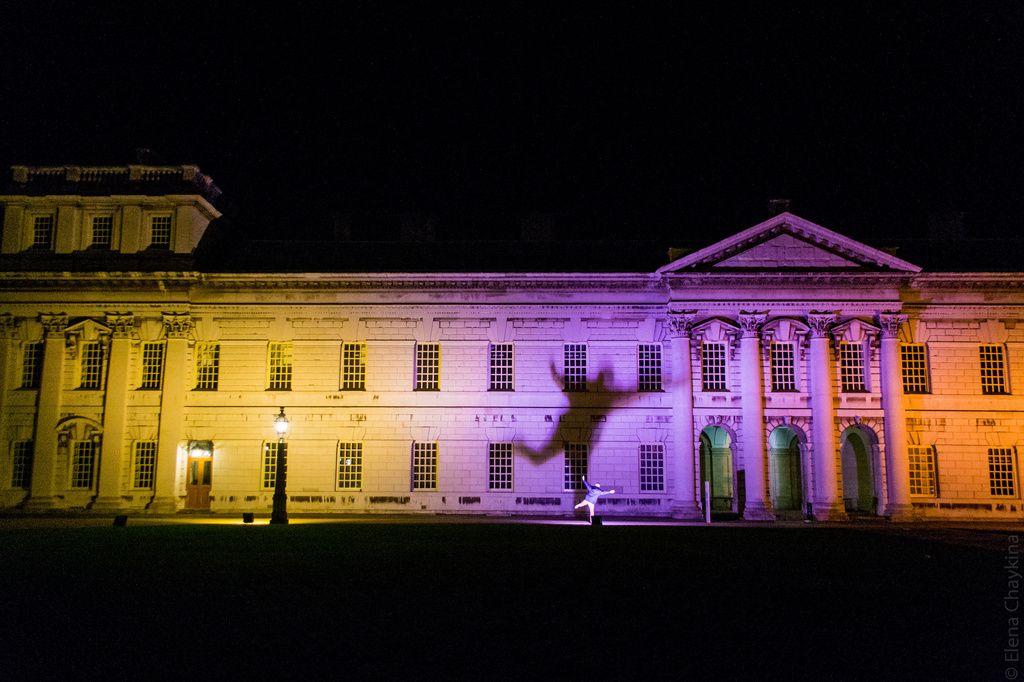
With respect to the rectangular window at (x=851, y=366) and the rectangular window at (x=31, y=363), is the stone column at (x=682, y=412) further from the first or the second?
the rectangular window at (x=31, y=363)

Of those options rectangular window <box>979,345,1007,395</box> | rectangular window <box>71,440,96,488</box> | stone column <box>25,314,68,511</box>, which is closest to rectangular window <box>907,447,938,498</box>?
rectangular window <box>979,345,1007,395</box>

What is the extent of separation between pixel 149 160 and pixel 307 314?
10416 millimetres

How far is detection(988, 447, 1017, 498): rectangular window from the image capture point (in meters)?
34.1

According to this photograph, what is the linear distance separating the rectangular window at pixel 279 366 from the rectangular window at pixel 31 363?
32.1ft

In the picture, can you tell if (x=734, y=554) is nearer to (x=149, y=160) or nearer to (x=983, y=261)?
(x=983, y=261)

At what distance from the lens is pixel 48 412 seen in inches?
1374

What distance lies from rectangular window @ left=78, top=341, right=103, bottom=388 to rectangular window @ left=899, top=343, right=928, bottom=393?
112ft

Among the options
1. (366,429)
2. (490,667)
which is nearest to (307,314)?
(366,429)

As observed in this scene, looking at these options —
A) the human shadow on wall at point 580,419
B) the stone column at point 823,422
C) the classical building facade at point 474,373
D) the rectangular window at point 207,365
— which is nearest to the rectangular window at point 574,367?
the classical building facade at point 474,373

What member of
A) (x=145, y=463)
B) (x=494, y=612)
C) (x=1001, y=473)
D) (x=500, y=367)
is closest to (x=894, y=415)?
(x=1001, y=473)

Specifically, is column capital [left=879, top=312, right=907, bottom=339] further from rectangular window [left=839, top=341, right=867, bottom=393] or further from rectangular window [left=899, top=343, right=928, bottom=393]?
rectangular window [left=899, top=343, right=928, bottom=393]

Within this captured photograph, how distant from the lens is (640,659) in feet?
27.0

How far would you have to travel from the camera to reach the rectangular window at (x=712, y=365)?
3478 cm

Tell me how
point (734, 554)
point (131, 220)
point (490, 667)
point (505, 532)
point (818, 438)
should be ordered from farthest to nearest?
point (131, 220), point (818, 438), point (505, 532), point (734, 554), point (490, 667)
